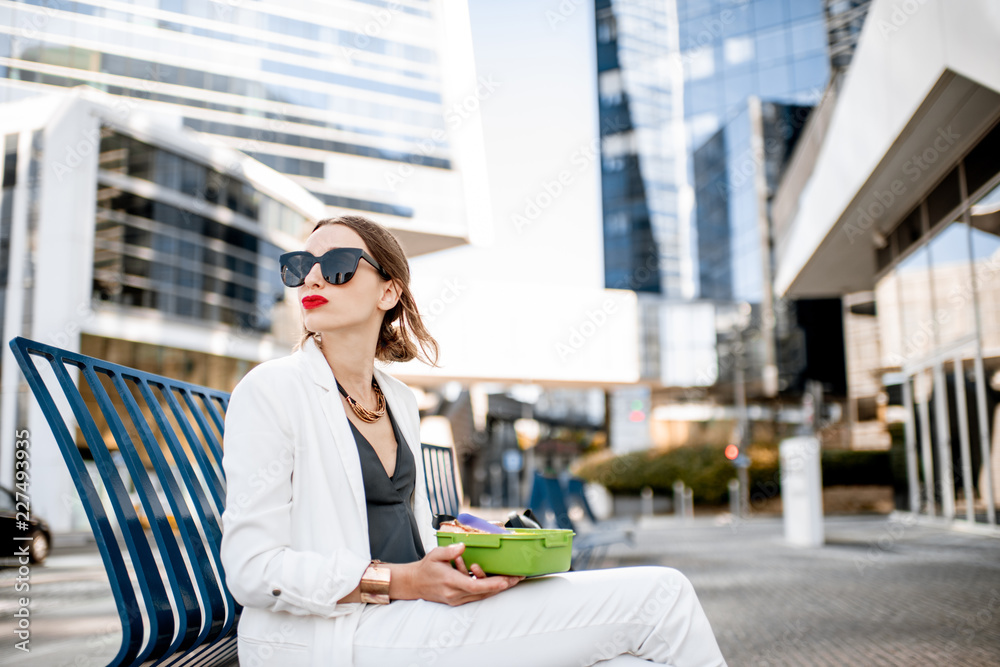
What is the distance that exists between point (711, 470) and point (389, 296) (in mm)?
28647

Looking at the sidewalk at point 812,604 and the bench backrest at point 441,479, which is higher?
the bench backrest at point 441,479

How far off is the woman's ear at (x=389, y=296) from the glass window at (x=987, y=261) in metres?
9.96

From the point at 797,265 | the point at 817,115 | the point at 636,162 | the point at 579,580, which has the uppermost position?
the point at 636,162

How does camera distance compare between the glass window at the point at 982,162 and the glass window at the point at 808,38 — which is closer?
the glass window at the point at 982,162

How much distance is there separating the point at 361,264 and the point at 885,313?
1615 centimetres

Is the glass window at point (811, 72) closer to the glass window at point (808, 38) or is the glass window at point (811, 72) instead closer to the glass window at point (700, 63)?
the glass window at point (808, 38)

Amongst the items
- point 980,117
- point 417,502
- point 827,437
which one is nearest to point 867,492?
point 827,437

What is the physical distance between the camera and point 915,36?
27.1 ft

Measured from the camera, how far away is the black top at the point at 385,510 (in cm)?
203

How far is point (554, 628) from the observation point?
171cm

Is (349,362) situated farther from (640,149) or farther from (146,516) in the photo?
(640,149)

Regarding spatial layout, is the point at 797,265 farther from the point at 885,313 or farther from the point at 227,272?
the point at 227,272

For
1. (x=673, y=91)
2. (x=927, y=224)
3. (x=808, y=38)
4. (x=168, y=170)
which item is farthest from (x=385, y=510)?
(x=673, y=91)

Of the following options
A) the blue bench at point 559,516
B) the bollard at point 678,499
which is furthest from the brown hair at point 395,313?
the bollard at point 678,499
